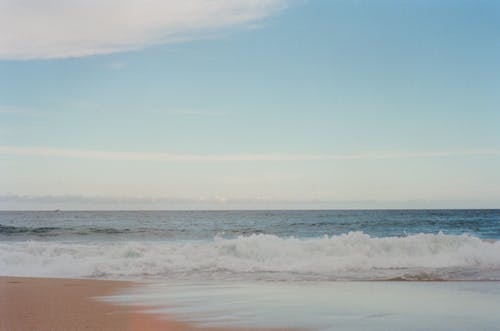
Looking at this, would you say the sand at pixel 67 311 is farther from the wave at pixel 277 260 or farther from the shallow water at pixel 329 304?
the wave at pixel 277 260

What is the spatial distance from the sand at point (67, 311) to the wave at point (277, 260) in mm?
3045

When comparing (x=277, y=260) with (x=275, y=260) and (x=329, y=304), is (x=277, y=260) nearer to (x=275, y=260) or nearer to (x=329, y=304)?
(x=275, y=260)

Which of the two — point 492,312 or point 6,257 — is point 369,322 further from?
point 6,257

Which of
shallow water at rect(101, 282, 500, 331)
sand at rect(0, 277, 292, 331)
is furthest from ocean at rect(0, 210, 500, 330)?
sand at rect(0, 277, 292, 331)

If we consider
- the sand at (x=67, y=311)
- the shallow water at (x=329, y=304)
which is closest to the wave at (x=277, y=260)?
the shallow water at (x=329, y=304)

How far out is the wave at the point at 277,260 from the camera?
14952mm

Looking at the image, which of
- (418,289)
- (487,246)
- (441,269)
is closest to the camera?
(418,289)

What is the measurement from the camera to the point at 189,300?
10.1 m

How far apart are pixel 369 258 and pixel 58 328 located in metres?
11.6

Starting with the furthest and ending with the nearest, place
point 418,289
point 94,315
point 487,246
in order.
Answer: point 487,246 → point 418,289 → point 94,315

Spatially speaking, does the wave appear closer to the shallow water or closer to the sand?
the shallow water

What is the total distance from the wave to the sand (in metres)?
3.04

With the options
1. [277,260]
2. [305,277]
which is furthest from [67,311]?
[277,260]

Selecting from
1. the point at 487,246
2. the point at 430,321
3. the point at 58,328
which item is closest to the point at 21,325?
the point at 58,328
